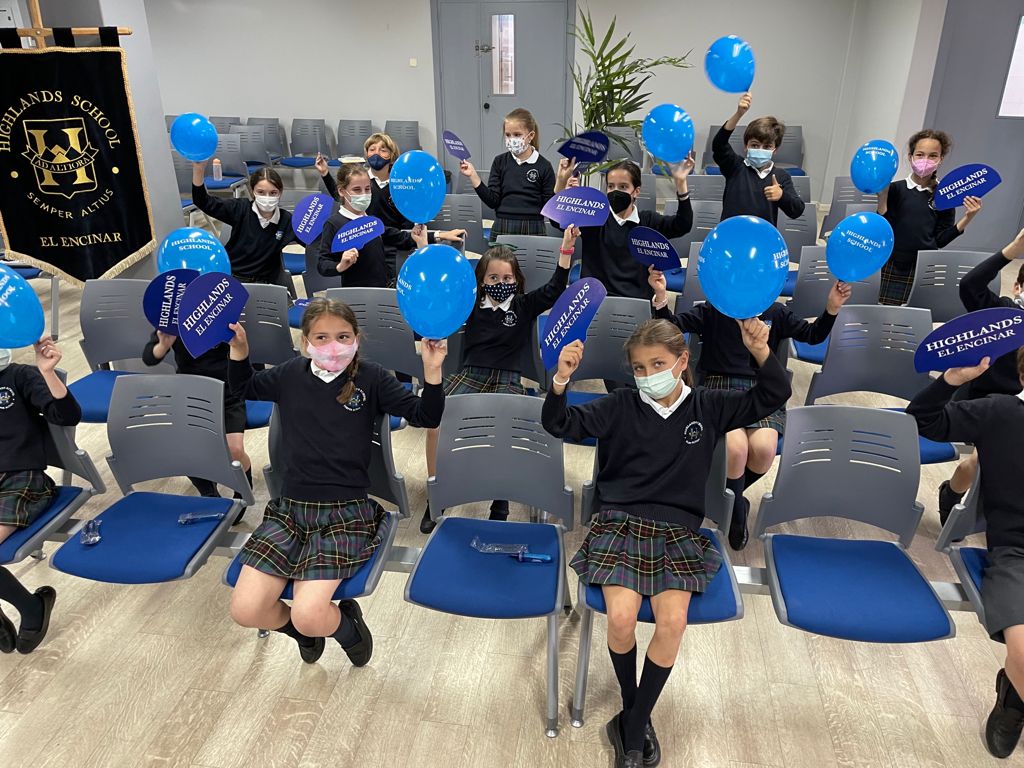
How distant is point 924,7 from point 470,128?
5.11m

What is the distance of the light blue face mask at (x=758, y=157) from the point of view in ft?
12.7

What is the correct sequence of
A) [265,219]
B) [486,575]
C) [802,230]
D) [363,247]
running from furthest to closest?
[802,230], [265,219], [363,247], [486,575]

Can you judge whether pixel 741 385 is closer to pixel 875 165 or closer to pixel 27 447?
pixel 875 165

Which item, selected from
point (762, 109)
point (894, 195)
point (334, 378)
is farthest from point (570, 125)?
point (334, 378)

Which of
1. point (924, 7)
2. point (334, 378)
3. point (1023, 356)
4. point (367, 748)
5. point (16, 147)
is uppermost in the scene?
point (924, 7)

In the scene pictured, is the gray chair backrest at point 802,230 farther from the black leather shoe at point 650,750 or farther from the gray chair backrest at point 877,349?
the black leather shoe at point 650,750

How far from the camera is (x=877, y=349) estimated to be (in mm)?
2982

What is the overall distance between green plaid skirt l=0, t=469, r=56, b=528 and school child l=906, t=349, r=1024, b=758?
9.43 feet

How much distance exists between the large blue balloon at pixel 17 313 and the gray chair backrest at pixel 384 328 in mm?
1160

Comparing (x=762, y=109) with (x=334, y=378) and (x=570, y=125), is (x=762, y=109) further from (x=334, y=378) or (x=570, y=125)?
(x=334, y=378)

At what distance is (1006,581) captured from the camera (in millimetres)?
1926

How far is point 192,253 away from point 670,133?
7.64 ft

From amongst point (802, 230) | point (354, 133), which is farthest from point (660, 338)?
point (354, 133)

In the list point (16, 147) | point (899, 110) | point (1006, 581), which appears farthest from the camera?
point (899, 110)
